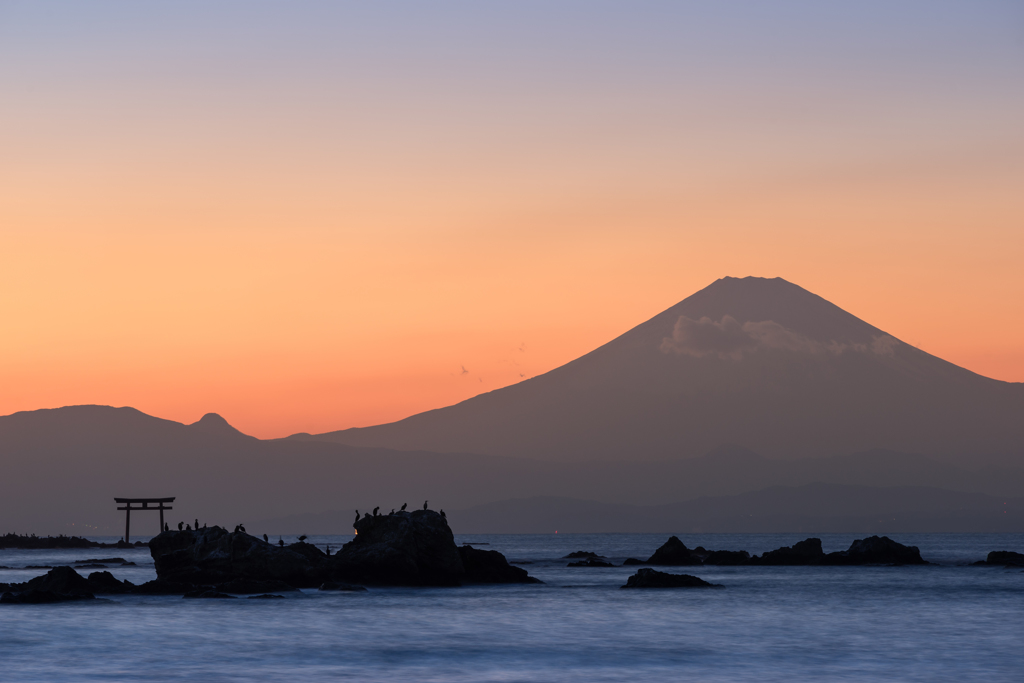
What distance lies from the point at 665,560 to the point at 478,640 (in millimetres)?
74941

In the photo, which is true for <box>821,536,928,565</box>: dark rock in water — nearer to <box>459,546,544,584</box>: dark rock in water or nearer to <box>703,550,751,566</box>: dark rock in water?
<box>703,550,751,566</box>: dark rock in water

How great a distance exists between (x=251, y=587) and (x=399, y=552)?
355 inches

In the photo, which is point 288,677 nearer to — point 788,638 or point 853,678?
point 853,678

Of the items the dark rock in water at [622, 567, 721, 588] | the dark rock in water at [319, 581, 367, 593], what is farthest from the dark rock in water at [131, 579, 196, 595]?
the dark rock in water at [622, 567, 721, 588]

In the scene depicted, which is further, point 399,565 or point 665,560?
point 665,560

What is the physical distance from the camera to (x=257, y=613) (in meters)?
57.2

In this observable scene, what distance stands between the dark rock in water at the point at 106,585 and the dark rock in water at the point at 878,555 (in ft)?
253

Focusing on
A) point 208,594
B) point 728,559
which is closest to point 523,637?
point 208,594

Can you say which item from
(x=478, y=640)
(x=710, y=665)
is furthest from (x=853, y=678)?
(x=478, y=640)

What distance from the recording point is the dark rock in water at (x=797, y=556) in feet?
403

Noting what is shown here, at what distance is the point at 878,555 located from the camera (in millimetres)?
124312

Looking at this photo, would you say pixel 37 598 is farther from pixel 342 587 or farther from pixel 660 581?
pixel 660 581

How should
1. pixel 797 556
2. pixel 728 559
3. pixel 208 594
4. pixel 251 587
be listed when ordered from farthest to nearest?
pixel 728 559
pixel 797 556
pixel 251 587
pixel 208 594

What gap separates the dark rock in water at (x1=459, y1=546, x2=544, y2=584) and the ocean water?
183 inches
